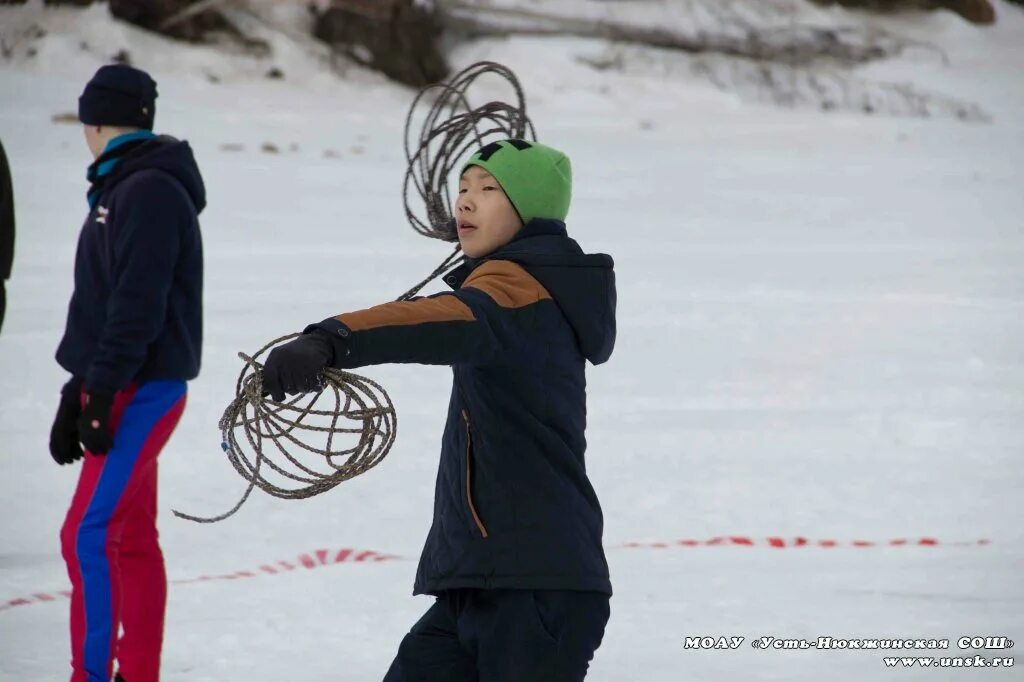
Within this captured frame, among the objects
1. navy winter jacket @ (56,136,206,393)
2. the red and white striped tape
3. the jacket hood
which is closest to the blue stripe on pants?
navy winter jacket @ (56,136,206,393)

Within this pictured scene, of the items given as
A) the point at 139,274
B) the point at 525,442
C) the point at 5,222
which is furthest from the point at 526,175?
the point at 5,222

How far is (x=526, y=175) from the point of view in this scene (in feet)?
8.49

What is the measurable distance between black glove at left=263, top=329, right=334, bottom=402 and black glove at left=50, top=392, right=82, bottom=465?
4.57 feet

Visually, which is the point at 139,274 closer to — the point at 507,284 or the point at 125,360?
the point at 125,360

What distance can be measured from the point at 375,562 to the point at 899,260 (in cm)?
711

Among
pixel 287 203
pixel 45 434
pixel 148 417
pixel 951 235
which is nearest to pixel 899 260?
pixel 951 235

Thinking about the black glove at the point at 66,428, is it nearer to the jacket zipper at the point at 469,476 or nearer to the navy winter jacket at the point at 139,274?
the navy winter jacket at the point at 139,274

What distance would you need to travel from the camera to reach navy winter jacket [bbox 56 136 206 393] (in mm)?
→ 3127

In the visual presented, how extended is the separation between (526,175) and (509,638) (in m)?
0.76

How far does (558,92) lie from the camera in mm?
17844

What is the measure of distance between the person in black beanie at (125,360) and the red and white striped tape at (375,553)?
1100 millimetres

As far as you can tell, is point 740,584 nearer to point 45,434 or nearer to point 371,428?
point 371,428

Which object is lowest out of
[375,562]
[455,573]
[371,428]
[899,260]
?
[899,260]

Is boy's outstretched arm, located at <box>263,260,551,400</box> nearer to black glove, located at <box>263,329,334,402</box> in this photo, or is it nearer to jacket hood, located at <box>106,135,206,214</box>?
black glove, located at <box>263,329,334,402</box>
